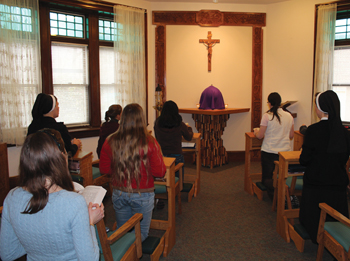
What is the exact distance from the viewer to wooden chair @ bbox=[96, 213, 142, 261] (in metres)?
1.65

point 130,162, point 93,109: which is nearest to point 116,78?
point 93,109

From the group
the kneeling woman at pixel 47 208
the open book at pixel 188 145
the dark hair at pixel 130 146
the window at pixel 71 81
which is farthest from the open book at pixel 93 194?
the window at pixel 71 81

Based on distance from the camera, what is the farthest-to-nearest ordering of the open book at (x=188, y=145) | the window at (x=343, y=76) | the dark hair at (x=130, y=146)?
the window at (x=343, y=76) < the open book at (x=188, y=145) < the dark hair at (x=130, y=146)

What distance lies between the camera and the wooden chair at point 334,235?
1.98 metres

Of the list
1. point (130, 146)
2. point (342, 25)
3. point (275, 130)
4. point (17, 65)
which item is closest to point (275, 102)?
point (275, 130)

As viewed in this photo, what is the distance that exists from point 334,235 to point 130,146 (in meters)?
1.59

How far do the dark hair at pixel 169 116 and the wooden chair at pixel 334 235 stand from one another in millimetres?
Result: 1762

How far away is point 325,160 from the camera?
231 centimetres

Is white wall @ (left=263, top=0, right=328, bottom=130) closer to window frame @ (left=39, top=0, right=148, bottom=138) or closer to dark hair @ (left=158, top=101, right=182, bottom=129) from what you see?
window frame @ (left=39, top=0, right=148, bottom=138)

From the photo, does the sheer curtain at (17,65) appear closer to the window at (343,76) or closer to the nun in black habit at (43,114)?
the nun in black habit at (43,114)

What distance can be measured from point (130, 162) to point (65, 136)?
1.08 m

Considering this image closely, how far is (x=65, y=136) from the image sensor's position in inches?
115

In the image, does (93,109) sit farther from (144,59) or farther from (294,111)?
(294,111)


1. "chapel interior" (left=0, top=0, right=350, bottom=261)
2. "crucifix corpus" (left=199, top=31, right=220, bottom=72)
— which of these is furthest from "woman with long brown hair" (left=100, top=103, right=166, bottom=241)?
"crucifix corpus" (left=199, top=31, right=220, bottom=72)
